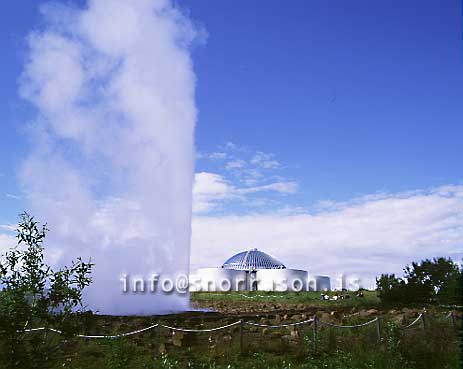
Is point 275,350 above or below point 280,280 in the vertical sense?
below

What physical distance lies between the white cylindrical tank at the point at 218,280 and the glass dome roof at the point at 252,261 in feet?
14.2

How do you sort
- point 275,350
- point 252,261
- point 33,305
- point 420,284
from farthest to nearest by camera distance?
point 252,261 < point 420,284 < point 275,350 < point 33,305

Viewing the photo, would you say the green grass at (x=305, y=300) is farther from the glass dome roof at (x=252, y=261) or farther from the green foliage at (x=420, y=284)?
the glass dome roof at (x=252, y=261)

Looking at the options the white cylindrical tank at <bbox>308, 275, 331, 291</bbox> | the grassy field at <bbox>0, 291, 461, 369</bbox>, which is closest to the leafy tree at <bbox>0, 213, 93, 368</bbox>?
the grassy field at <bbox>0, 291, 461, 369</bbox>

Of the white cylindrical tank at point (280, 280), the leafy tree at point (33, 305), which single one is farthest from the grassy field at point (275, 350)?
the white cylindrical tank at point (280, 280)

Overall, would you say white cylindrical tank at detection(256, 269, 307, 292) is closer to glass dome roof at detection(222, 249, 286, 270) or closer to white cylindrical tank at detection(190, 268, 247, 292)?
white cylindrical tank at detection(190, 268, 247, 292)

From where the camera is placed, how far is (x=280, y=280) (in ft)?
274

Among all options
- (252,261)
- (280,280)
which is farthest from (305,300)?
(252,261)

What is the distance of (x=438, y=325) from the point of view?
19.3 m

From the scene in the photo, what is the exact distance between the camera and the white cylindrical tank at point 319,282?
8806cm

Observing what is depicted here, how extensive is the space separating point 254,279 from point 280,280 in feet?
20.3

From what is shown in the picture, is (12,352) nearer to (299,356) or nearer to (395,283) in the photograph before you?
(299,356)

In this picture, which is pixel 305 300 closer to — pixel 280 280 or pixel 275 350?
pixel 275 350

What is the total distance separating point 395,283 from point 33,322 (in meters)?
31.4
